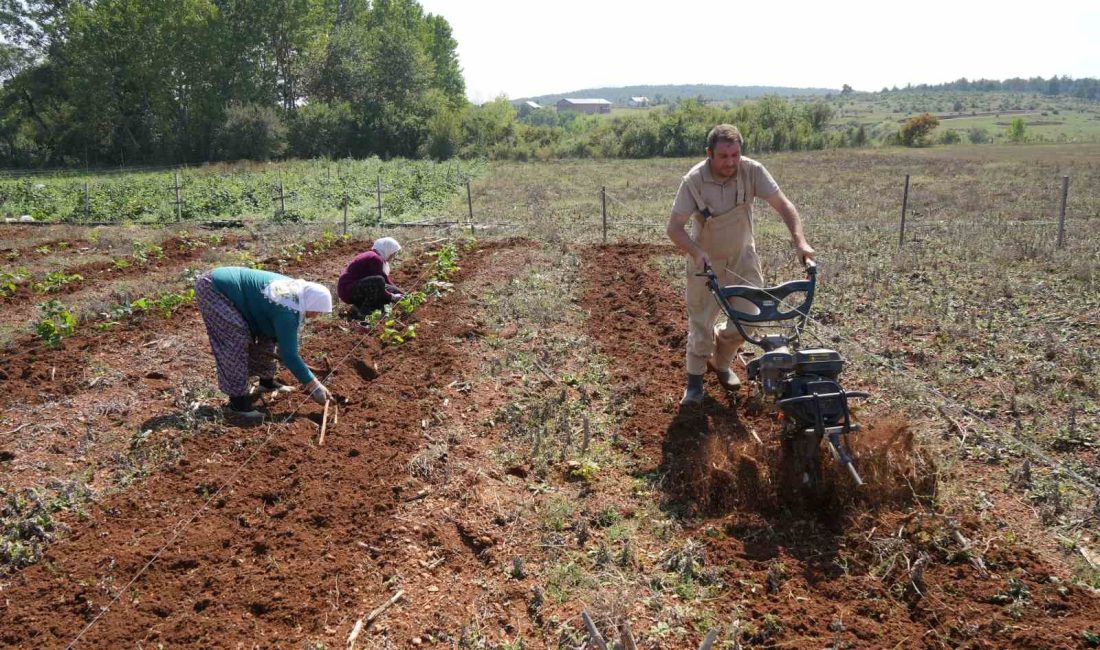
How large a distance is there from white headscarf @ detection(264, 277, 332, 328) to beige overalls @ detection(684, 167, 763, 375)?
2.84 meters

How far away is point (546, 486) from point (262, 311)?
8.92 ft

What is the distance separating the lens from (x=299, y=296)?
5418 millimetres

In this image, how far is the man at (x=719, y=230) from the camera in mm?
4922

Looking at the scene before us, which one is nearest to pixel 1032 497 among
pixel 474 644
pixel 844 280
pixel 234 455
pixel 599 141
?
pixel 474 644

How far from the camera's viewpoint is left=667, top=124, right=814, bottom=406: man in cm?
492

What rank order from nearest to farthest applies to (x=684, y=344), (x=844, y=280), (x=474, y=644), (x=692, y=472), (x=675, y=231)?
1. (x=474, y=644)
2. (x=692, y=472)
3. (x=675, y=231)
4. (x=684, y=344)
5. (x=844, y=280)

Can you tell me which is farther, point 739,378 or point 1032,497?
point 739,378

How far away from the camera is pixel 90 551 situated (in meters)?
4.12

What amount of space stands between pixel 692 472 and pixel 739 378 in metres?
1.69

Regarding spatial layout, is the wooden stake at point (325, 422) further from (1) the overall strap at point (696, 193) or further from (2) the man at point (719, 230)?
(1) the overall strap at point (696, 193)

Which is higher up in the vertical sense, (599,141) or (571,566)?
(599,141)

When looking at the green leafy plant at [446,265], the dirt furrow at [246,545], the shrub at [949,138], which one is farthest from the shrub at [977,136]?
the dirt furrow at [246,545]

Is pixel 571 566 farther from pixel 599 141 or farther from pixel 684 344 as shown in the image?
pixel 599 141

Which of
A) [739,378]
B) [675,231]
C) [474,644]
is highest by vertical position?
[675,231]
